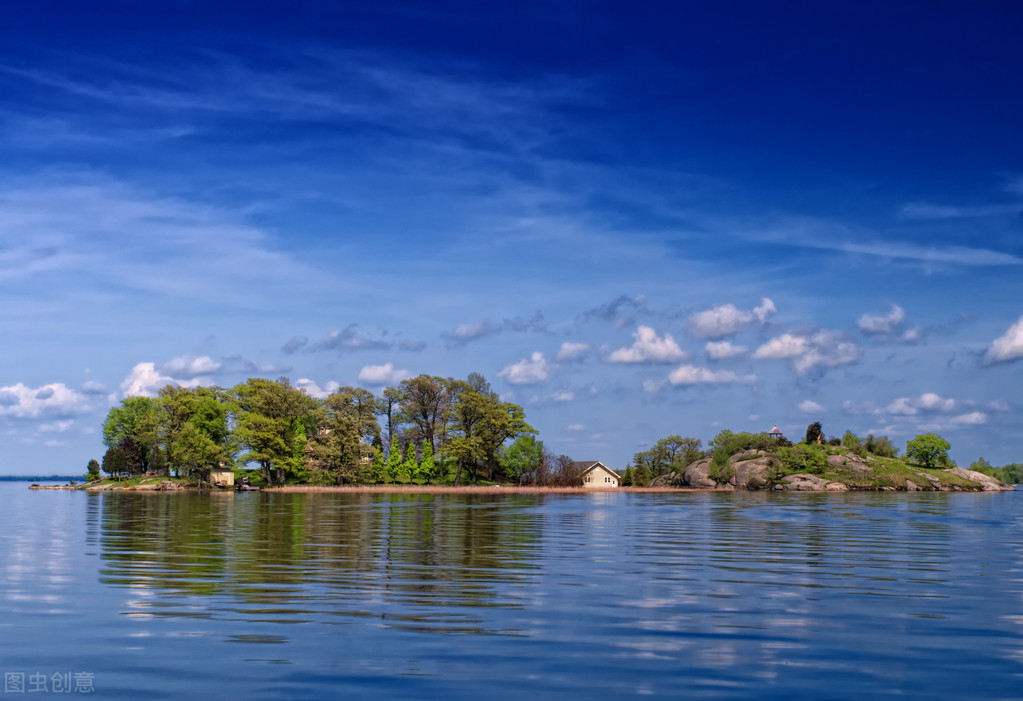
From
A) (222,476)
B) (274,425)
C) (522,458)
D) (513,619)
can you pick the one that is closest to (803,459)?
(522,458)

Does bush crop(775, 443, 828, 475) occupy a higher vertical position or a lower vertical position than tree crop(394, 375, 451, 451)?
lower

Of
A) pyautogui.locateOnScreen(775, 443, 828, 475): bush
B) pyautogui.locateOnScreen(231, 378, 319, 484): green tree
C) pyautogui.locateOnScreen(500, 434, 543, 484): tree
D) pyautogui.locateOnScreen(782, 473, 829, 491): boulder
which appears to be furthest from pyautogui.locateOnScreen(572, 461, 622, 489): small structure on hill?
pyautogui.locateOnScreen(231, 378, 319, 484): green tree

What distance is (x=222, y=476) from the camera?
134 m

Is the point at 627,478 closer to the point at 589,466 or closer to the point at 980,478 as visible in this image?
the point at 589,466

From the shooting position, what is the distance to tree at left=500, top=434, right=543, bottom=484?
146000 millimetres

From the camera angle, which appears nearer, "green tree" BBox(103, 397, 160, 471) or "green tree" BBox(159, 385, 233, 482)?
"green tree" BBox(159, 385, 233, 482)

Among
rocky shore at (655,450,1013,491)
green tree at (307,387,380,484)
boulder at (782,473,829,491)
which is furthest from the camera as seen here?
rocky shore at (655,450,1013,491)

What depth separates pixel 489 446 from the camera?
138 metres

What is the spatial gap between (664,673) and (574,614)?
15.4ft

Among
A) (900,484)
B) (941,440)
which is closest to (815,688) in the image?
(900,484)

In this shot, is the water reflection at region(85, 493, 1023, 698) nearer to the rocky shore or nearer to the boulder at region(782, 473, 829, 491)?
the boulder at region(782, 473, 829, 491)

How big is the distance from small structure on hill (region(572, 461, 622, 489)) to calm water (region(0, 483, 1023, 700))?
128m

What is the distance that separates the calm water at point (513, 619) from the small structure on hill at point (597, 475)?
419 ft

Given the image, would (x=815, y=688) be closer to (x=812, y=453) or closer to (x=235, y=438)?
(x=235, y=438)
